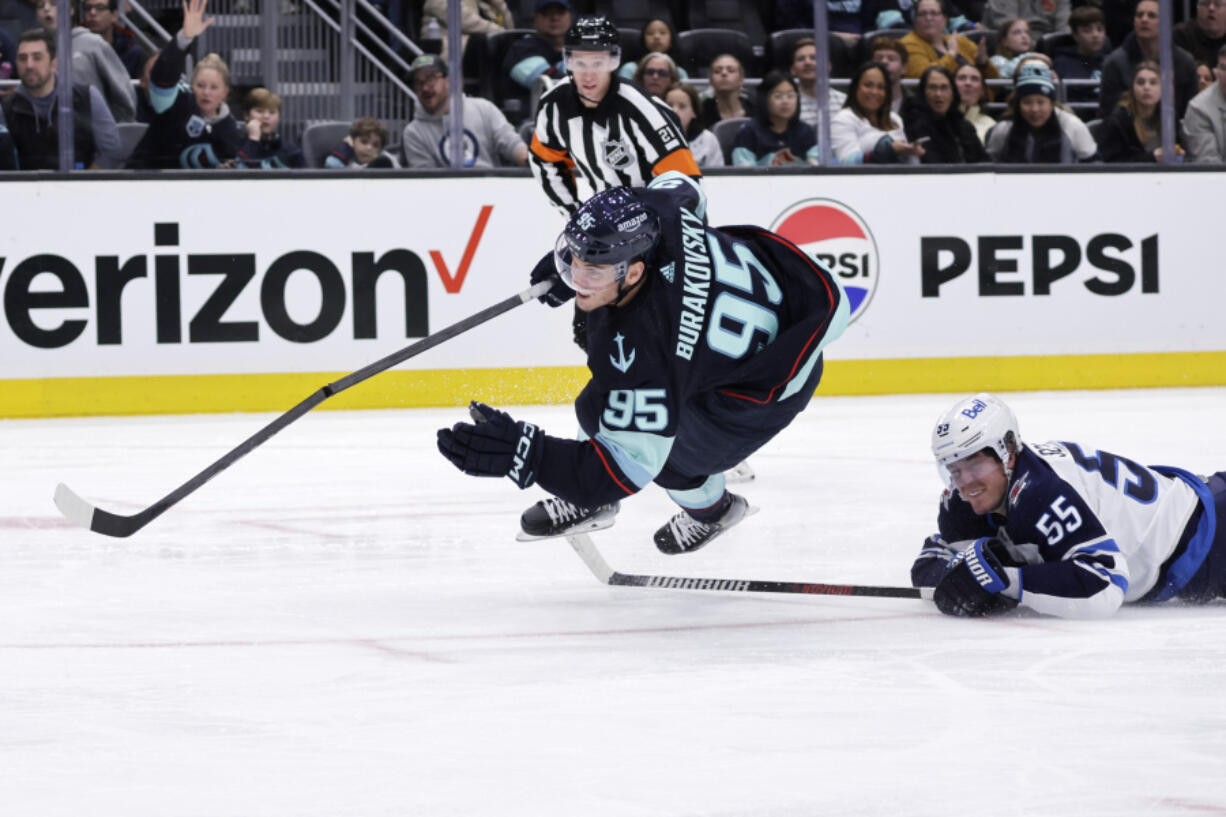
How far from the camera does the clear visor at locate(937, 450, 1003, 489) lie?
3084 millimetres

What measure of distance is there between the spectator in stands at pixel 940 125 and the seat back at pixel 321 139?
110 inches

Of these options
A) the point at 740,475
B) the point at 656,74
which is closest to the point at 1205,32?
the point at 656,74

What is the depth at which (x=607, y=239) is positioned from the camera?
2.96 meters

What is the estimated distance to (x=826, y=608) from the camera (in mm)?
3402

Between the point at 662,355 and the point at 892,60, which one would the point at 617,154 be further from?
the point at 892,60

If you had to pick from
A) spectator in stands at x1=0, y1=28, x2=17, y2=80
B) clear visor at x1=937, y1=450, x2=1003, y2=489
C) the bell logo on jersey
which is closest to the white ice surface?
clear visor at x1=937, y1=450, x2=1003, y2=489

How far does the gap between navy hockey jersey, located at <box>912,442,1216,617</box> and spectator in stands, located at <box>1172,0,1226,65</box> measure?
6.34m

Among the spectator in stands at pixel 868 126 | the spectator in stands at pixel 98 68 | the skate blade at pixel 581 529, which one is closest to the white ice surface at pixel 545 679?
the skate blade at pixel 581 529

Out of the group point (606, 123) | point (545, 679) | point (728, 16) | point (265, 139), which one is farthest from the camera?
point (728, 16)

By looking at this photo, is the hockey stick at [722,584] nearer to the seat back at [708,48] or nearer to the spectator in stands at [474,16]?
the spectator in stands at [474,16]

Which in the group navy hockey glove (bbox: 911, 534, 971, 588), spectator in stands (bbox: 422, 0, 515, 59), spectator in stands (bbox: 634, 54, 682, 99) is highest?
spectator in stands (bbox: 422, 0, 515, 59)

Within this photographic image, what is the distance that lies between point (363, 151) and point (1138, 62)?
394 centimetres

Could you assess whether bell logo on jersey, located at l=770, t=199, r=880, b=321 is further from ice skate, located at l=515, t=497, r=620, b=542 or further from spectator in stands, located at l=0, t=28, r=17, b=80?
ice skate, located at l=515, t=497, r=620, b=542

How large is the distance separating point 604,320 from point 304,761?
1078 millimetres
